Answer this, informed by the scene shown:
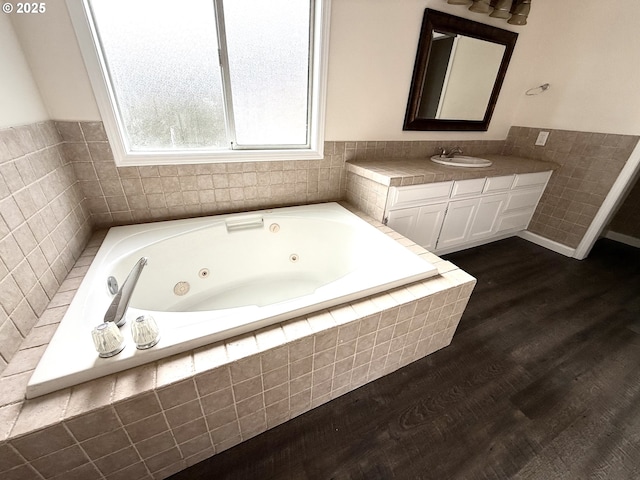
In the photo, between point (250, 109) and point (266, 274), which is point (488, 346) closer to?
point (266, 274)

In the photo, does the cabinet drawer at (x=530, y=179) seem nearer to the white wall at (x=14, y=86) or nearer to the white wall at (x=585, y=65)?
the white wall at (x=585, y=65)

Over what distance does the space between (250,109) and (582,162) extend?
107 inches

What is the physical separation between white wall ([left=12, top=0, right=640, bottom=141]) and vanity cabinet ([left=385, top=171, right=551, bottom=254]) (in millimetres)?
549

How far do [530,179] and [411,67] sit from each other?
1447 millimetres

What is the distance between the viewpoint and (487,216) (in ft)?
7.49

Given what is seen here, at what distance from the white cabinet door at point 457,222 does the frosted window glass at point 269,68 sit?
127 centimetres

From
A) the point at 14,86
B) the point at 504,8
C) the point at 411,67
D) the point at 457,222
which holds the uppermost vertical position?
the point at 504,8

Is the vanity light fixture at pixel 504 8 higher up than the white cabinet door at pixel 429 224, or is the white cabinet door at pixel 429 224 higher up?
the vanity light fixture at pixel 504 8

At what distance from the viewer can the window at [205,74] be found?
128 cm

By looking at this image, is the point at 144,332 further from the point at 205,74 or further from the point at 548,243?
the point at 548,243

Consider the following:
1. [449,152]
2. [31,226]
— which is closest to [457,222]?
[449,152]

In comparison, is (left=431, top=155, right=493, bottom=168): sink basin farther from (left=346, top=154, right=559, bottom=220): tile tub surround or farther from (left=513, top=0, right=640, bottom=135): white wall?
(left=513, top=0, right=640, bottom=135): white wall

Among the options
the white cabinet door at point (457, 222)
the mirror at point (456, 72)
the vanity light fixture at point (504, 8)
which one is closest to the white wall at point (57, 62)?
the mirror at point (456, 72)

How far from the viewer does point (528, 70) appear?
2395mm
